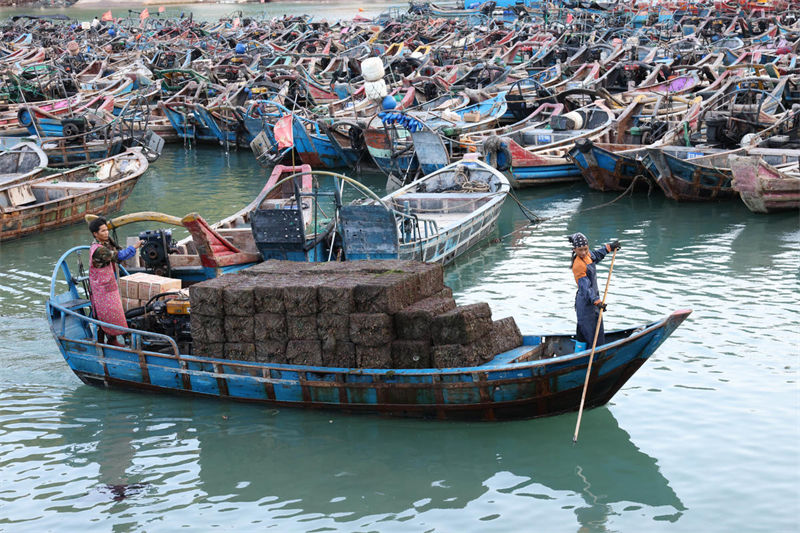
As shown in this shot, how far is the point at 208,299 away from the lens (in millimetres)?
9992

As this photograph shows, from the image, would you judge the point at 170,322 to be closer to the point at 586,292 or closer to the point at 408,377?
the point at 408,377

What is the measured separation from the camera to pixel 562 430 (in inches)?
383

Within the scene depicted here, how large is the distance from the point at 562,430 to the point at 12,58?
47311 mm

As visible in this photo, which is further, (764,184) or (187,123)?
(187,123)

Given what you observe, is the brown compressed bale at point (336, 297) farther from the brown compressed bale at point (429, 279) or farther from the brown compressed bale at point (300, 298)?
the brown compressed bale at point (429, 279)

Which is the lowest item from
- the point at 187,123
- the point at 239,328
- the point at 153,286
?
the point at 239,328

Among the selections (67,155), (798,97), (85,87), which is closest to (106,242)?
(67,155)

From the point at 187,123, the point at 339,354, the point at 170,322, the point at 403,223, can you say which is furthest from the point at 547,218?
the point at 187,123

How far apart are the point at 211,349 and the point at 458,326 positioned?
2756 millimetres

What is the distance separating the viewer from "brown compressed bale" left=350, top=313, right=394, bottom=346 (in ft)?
31.3

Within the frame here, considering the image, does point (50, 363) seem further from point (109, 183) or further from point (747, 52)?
point (747, 52)

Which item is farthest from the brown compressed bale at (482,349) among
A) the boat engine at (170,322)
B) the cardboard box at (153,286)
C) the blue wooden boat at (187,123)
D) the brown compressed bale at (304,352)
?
the blue wooden boat at (187,123)

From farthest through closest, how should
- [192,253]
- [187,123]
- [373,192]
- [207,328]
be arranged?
1. [187,123]
2. [373,192]
3. [192,253]
4. [207,328]

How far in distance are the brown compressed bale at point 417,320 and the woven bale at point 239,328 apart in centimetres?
158
